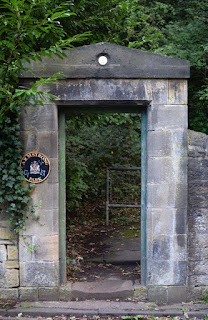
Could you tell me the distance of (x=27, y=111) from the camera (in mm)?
4625

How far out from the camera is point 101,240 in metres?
7.64

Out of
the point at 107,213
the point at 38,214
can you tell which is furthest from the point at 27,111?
the point at 107,213

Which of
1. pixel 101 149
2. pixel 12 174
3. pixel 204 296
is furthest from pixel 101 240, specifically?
pixel 12 174

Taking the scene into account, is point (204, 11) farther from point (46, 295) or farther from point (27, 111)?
point (46, 295)

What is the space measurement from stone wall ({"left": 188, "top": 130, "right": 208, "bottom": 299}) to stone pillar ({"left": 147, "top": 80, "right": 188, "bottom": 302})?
12 cm

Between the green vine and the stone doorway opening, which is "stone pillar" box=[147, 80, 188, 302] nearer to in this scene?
the stone doorway opening

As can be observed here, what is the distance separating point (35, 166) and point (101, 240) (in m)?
3.51

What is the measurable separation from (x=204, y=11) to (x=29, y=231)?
7543 millimetres

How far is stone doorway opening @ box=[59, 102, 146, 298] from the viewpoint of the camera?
4973 millimetres

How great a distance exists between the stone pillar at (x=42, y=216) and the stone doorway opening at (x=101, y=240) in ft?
0.78

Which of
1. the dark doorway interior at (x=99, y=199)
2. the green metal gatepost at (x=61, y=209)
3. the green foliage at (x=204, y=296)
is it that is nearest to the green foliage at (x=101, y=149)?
the dark doorway interior at (x=99, y=199)

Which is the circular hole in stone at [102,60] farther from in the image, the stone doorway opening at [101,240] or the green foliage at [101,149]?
the green foliage at [101,149]

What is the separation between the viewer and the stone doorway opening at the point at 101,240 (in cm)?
497

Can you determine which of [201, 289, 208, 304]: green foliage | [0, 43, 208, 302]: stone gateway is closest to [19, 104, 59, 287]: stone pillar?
[0, 43, 208, 302]: stone gateway
